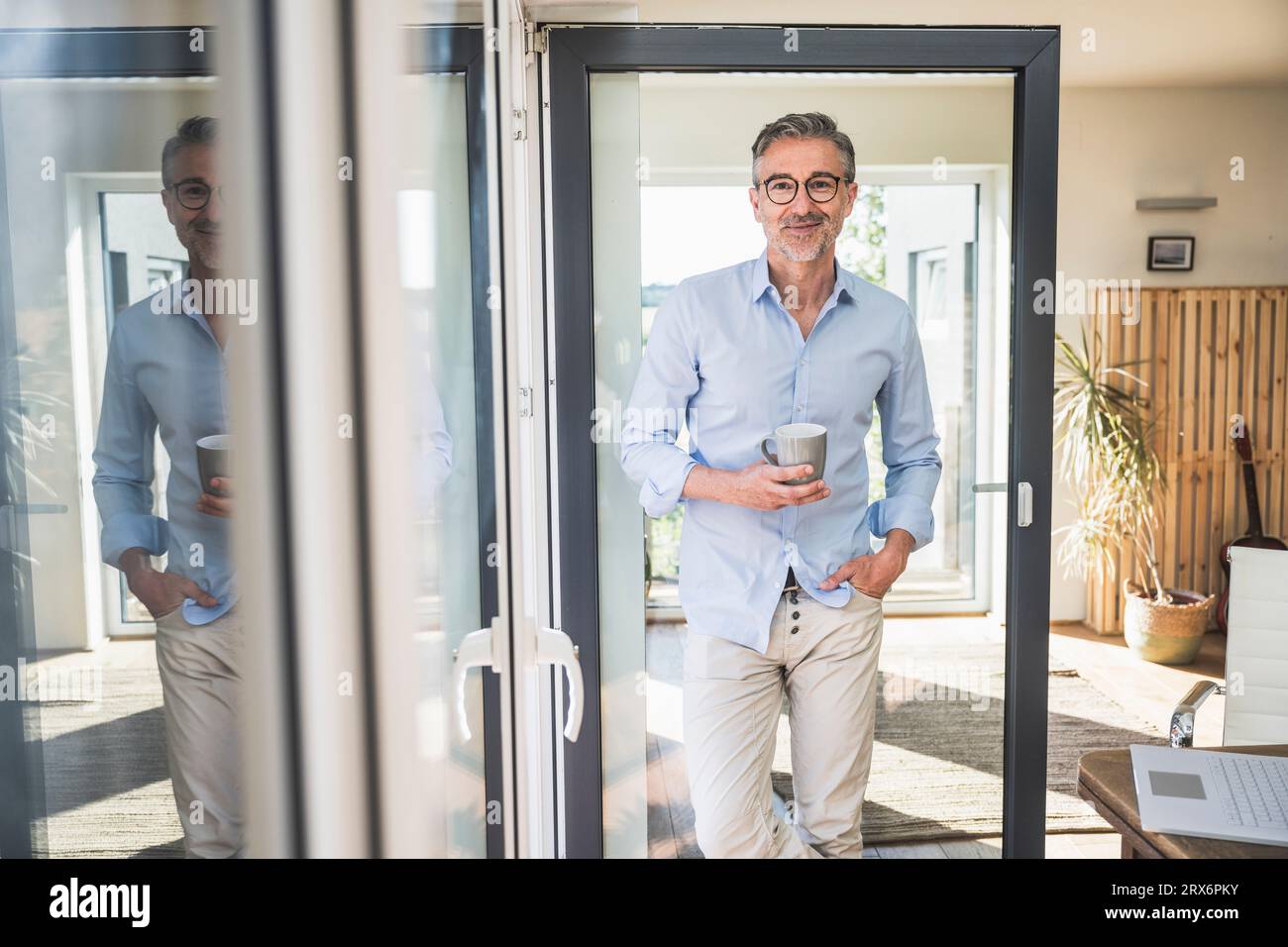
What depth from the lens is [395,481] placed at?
1.94 feet

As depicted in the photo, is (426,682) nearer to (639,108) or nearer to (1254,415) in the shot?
(639,108)

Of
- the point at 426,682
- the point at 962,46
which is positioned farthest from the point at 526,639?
the point at 962,46

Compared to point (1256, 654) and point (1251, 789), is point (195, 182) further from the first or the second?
point (1256, 654)

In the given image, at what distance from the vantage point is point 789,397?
222cm

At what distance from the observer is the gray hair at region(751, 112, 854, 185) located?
226 cm

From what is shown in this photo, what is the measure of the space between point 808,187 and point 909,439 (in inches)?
26.1

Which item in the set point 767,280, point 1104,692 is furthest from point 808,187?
point 1104,692

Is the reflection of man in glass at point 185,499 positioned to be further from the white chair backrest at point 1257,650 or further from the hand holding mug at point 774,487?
the white chair backrest at point 1257,650

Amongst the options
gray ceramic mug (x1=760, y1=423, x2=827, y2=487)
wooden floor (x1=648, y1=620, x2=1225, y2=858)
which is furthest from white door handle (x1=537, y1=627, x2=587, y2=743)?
wooden floor (x1=648, y1=620, x2=1225, y2=858)

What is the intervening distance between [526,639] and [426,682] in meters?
0.55

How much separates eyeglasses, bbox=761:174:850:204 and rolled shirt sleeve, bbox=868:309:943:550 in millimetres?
351

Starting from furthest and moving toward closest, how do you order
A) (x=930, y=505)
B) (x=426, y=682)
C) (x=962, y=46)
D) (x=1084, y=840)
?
1. (x=1084, y=840)
2. (x=930, y=505)
3. (x=962, y=46)
4. (x=426, y=682)

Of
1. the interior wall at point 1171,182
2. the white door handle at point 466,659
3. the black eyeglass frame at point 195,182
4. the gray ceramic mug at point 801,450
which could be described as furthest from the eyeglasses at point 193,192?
the interior wall at point 1171,182
